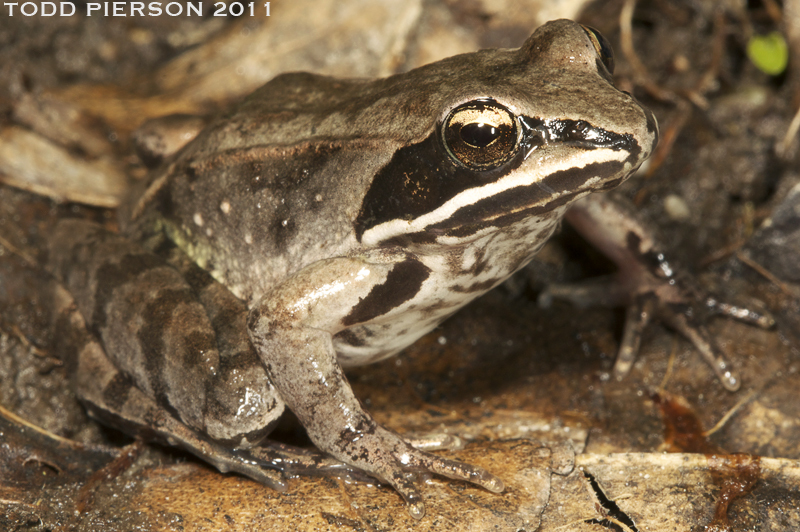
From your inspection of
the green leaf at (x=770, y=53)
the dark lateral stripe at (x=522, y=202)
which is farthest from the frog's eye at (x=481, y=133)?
the green leaf at (x=770, y=53)

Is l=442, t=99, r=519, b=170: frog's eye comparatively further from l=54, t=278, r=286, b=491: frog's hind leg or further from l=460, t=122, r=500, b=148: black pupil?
l=54, t=278, r=286, b=491: frog's hind leg

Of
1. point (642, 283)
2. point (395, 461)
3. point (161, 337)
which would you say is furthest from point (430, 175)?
point (642, 283)

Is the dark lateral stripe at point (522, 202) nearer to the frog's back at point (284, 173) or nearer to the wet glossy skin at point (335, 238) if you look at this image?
the wet glossy skin at point (335, 238)

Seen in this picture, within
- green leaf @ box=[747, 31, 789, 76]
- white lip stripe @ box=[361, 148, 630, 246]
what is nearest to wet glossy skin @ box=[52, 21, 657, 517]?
white lip stripe @ box=[361, 148, 630, 246]

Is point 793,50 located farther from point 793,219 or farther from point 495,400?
point 495,400

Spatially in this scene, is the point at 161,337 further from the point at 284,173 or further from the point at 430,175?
the point at 430,175

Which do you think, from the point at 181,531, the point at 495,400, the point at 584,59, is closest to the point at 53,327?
the point at 181,531
